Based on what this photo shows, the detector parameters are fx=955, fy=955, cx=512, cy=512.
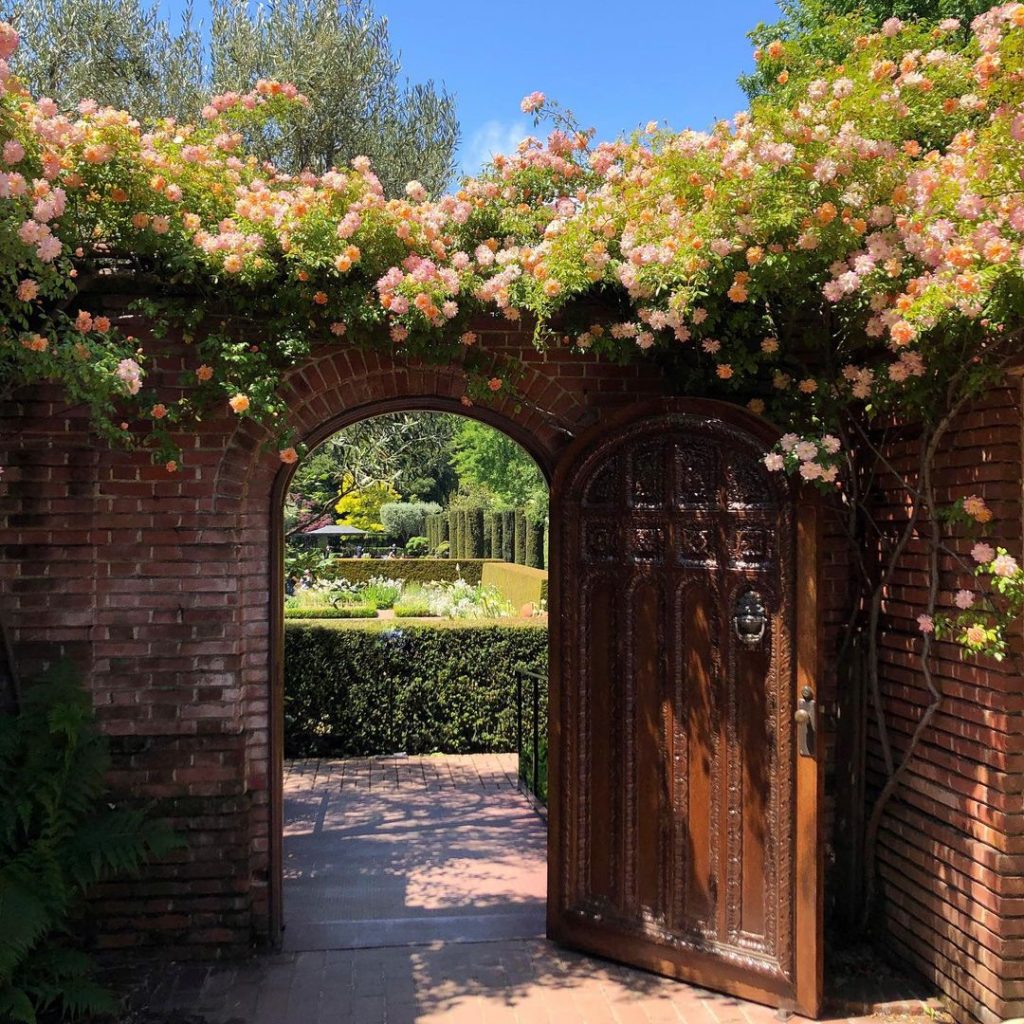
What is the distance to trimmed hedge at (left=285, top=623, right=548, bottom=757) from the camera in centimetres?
868

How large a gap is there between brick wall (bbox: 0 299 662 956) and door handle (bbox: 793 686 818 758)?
97.5 inches

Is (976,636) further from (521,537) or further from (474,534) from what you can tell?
(474,534)

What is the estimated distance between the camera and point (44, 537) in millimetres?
4340

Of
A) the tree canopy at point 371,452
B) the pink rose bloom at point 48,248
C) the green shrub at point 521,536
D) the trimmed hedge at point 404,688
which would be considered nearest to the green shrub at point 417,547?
the green shrub at point 521,536

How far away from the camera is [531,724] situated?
28.9ft

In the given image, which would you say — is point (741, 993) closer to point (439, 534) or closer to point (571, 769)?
point (571, 769)

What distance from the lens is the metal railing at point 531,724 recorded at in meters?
7.42

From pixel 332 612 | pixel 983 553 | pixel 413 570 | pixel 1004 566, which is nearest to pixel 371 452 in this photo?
pixel 332 612

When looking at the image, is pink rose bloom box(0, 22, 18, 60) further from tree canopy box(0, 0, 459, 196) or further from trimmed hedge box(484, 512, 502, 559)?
trimmed hedge box(484, 512, 502, 559)

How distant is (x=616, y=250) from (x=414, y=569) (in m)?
17.8

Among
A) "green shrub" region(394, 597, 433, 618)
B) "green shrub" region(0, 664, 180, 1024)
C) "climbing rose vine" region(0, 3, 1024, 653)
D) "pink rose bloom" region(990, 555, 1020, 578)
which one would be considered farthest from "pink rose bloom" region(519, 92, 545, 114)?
"green shrub" region(394, 597, 433, 618)

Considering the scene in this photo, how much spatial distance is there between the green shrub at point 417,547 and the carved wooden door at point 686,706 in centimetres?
2754

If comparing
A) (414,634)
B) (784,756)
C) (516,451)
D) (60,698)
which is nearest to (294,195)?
(60,698)

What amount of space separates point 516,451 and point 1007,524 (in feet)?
96.2
